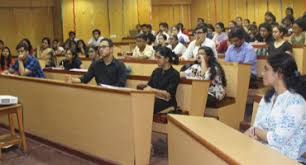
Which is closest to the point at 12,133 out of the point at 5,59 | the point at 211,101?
the point at 211,101

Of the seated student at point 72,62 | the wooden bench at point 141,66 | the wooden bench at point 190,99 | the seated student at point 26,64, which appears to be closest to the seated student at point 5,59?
the seated student at point 72,62

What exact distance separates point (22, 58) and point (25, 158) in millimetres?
1893

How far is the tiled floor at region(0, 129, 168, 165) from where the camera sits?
455 centimetres

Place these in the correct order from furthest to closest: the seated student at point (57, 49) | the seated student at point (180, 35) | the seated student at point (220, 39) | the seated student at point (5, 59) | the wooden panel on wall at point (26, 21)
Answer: the wooden panel on wall at point (26, 21)
the seated student at point (57, 49)
the seated student at point (180, 35)
the seated student at point (5, 59)
the seated student at point (220, 39)

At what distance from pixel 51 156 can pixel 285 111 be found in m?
3.23

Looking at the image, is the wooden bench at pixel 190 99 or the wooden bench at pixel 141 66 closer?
the wooden bench at pixel 190 99

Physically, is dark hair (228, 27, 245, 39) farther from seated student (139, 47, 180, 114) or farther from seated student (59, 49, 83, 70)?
seated student (59, 49, 83, 70)

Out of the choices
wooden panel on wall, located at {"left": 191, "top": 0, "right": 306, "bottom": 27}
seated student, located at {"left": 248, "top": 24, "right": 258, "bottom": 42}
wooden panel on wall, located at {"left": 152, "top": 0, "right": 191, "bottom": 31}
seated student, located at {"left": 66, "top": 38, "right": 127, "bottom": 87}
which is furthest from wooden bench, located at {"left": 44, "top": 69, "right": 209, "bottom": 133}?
wooden panel on wall, located at {"left": 191, "top": 0, "right": 306, "bottom": 27}

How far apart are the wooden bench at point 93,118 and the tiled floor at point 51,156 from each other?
0.39ft

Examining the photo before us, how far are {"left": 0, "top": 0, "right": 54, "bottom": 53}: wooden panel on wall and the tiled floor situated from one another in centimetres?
708

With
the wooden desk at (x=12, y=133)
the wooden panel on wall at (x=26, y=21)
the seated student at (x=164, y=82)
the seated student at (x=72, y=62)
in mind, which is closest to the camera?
the seated student at (x=164, y=82)

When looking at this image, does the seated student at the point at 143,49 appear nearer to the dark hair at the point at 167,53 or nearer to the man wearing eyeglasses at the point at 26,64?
the man wearing eyeglasses at the point at 26,64

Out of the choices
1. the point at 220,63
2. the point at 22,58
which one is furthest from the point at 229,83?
the point at 22,58

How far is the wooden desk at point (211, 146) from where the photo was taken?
69.7 inches
